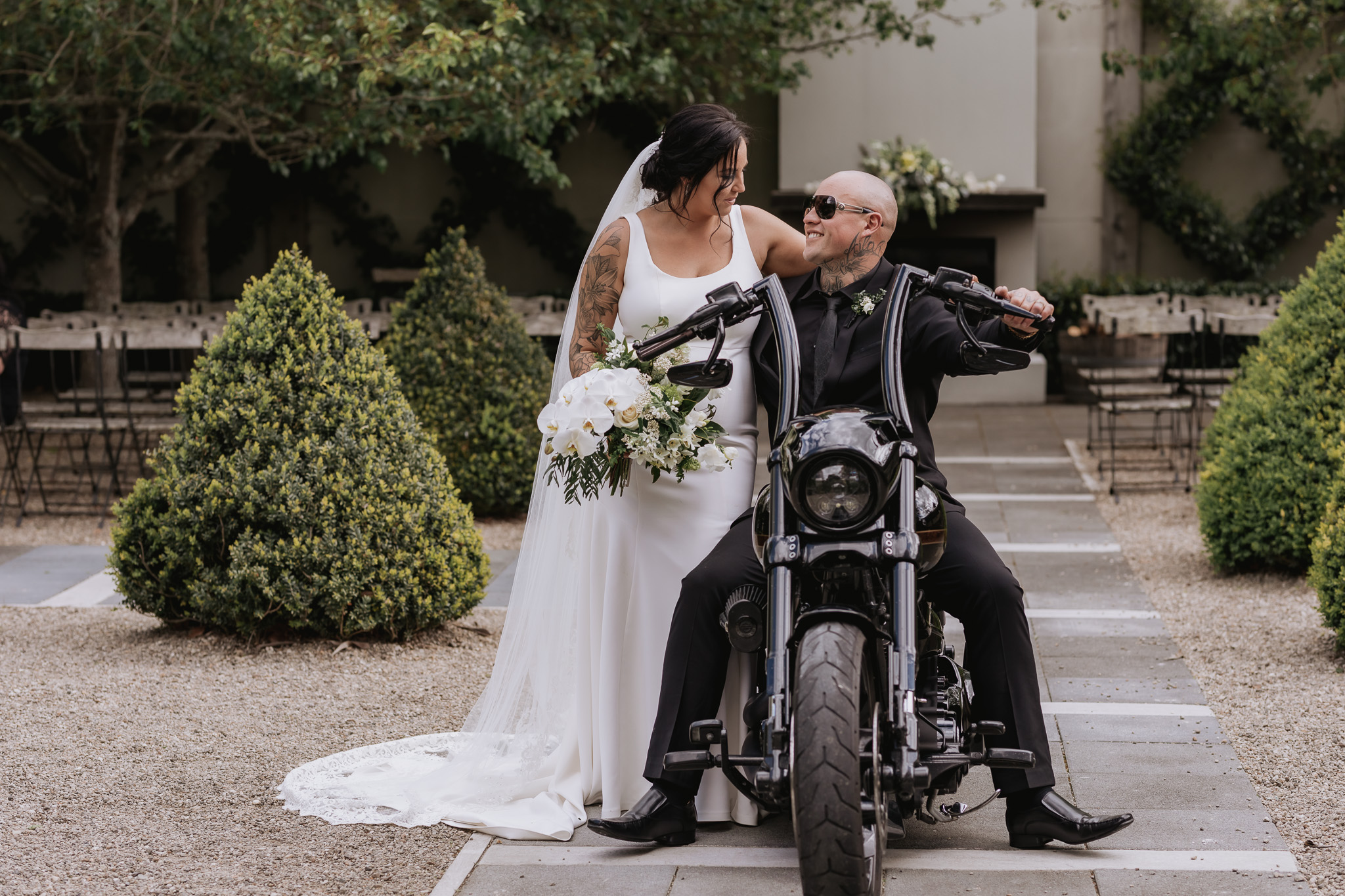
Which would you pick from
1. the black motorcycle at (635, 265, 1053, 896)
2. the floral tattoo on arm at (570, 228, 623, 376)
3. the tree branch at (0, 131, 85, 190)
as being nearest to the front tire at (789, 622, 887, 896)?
the black motorcycle at (635, 265, 1053, 896)

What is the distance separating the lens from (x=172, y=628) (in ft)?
19.5

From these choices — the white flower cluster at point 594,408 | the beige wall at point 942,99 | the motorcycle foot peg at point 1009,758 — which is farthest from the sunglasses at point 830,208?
the beige wall at point 942,99

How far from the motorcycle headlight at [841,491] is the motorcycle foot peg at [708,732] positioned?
56cm

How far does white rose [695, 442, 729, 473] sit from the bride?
0.31m

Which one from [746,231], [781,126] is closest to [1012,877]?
[746,231]

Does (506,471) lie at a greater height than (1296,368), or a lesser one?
lesser

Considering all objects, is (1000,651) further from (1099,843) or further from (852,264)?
(852,264)

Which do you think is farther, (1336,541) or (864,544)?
(1336,541)

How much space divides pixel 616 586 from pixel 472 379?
4.76 metres

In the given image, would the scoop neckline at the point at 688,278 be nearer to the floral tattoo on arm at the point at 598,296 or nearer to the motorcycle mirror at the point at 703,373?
the floral tattoo on arm at the point at 598,296

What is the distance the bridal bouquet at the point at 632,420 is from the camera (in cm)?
335

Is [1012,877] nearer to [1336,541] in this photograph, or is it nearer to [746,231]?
[746,231]

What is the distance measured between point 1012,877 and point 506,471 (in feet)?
18.3

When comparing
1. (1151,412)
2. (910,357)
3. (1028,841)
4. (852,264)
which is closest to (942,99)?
(1151,412)
